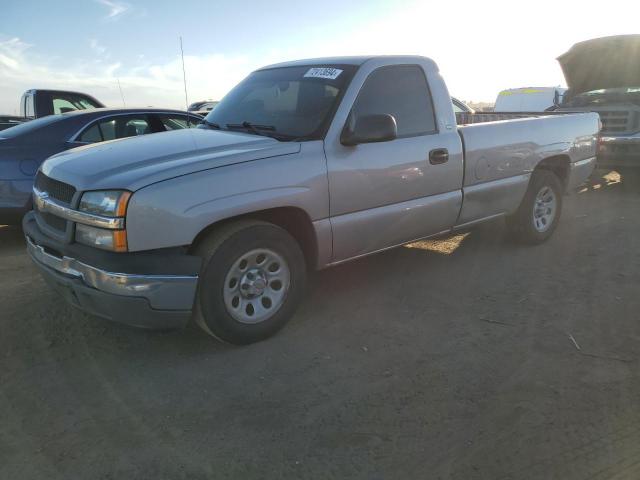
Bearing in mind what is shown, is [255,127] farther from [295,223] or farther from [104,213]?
[104,213]

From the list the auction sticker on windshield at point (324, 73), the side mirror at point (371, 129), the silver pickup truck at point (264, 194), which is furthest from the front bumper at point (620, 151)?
the side mirror at point (371, 129)

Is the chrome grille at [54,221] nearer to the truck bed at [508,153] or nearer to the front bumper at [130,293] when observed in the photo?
the front bumper at [130,293]

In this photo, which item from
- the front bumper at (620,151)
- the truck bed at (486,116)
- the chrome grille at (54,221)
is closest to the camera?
the chrome grille at (54,221)

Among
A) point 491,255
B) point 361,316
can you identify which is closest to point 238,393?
point 361,316

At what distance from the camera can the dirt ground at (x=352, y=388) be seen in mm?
2352

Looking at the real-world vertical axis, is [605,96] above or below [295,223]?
above

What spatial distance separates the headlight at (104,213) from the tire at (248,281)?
47 centimetres

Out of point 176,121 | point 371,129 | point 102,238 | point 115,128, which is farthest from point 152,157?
point 176,121

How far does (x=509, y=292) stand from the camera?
14.3 feet

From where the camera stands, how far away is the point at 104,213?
114 inches

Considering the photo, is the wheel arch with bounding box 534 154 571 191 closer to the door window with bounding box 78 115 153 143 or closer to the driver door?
the driver door

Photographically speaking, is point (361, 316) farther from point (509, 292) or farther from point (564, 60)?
point (564, 60)

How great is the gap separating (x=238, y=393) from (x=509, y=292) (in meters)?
2.58

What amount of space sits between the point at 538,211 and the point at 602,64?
5.86 m
